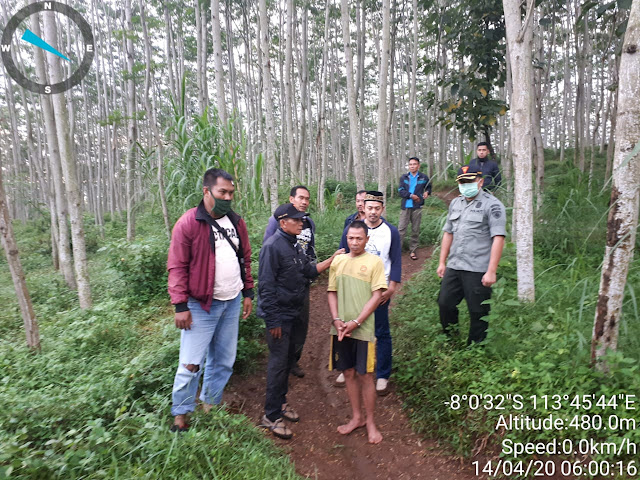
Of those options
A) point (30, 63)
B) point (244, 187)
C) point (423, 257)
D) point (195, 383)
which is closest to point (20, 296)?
point (195, 383)

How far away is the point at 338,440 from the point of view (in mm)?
2848

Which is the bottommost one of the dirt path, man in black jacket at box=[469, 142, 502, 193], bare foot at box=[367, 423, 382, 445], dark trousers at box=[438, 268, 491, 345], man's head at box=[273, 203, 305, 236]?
the dirt path

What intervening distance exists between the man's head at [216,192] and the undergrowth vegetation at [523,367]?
2.20 meters

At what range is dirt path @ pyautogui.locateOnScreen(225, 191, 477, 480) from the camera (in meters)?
2.55

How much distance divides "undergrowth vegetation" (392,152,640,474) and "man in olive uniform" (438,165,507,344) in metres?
0.36

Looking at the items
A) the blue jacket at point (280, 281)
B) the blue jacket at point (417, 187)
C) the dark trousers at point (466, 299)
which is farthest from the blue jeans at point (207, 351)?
the blue jacket at point (417, 187)

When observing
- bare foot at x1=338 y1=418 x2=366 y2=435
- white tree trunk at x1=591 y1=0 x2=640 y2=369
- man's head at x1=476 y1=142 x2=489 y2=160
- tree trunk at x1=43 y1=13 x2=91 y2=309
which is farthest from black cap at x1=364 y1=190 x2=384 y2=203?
tree trunk at x1=43 y1=13 x2=91 y2=309

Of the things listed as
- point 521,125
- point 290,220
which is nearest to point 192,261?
point 290,220

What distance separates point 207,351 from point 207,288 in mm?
633

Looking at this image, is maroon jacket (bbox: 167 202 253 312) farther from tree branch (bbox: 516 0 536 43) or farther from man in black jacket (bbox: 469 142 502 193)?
man in black jacket (bbox: 469 142 502 193)

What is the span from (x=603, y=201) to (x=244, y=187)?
212 inches

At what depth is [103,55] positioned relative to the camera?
17.4 m

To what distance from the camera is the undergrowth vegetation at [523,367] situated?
235 centimetres

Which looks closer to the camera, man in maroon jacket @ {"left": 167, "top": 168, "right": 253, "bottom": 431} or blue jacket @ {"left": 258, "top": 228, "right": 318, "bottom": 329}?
man in maroon jacket @ {"left": 167, "top": 168, "right": 253, "bottom": 431}
